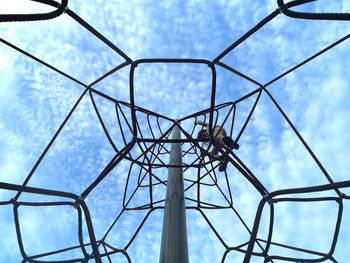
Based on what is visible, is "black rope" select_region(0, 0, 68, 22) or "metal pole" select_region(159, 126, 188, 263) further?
"metal pole" select_region(159, 126, 188, 263)

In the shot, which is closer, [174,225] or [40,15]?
[40,15]

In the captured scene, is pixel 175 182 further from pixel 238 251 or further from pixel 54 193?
pixel 238 251

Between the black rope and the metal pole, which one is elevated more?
the black rope

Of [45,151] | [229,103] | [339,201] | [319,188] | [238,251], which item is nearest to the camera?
[319,188]

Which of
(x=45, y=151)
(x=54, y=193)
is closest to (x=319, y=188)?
(x=54, y=193)

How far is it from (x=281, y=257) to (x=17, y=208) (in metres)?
8.51

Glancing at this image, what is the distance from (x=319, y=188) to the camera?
241 inches

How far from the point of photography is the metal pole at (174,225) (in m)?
6.08

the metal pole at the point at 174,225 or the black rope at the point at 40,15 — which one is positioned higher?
the black rope at the point at 40,15

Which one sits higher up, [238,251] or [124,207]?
[124,207]

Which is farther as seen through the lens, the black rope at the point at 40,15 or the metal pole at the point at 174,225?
the metal pole at the point at 174,225

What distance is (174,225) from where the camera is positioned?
22.7ft

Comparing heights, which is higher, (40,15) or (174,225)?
(40,15)

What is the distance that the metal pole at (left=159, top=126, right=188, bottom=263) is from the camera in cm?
608
